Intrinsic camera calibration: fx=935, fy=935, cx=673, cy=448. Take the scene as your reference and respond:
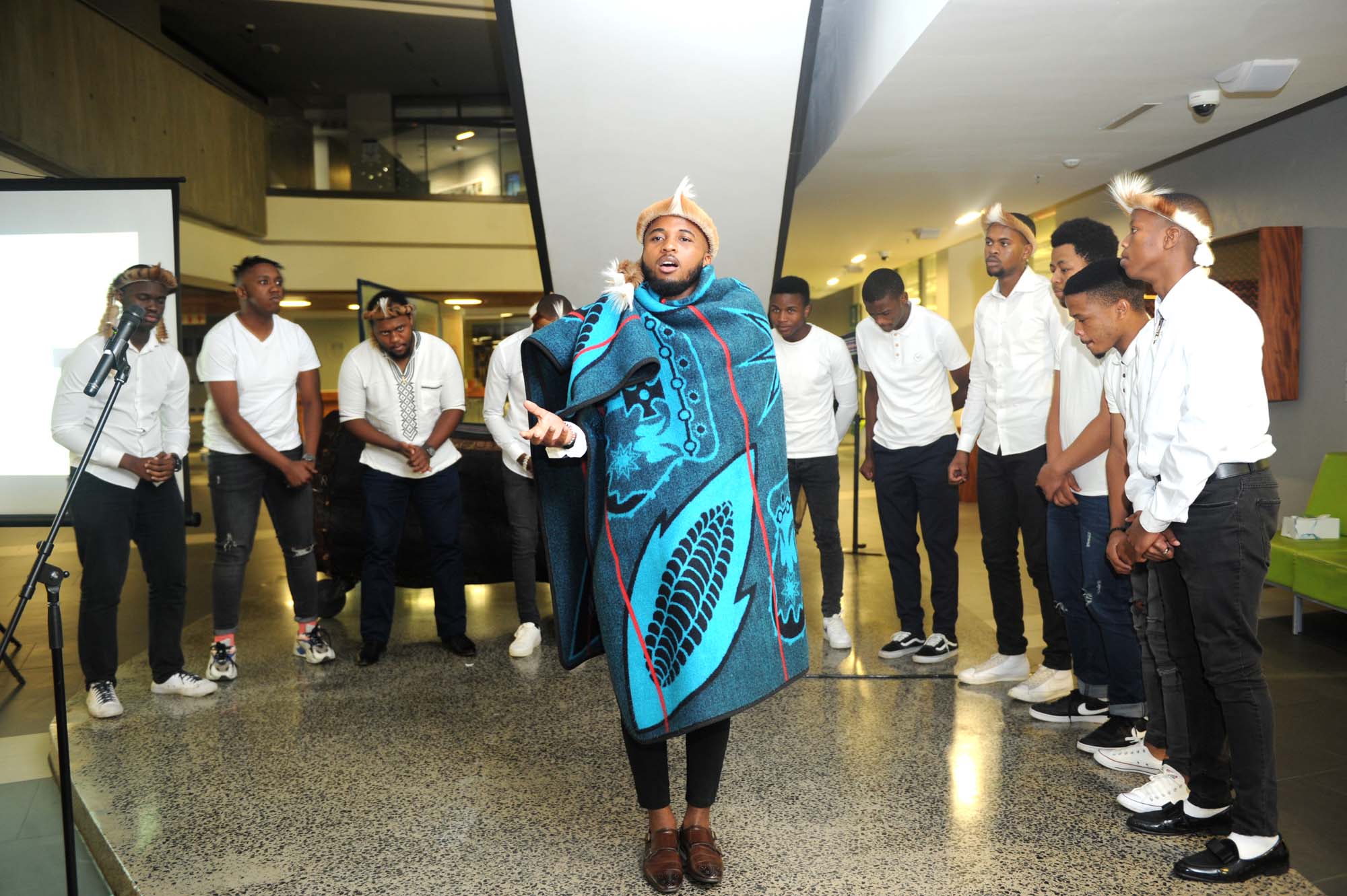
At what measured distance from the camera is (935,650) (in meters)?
3.76

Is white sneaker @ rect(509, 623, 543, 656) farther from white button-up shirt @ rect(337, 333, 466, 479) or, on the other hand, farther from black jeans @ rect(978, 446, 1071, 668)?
black jeans @ rect(978, 446, 1071, 668)

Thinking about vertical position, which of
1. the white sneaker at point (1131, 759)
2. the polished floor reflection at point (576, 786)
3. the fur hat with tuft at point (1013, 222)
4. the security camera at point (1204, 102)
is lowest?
the polished floor reflection at point (576, 786)

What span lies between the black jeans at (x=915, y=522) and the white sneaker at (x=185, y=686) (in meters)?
2.67

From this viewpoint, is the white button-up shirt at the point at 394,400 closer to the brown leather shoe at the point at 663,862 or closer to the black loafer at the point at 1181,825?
the brown leather shoe at the point at 663,862

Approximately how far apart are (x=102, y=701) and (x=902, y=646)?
9.86 ft

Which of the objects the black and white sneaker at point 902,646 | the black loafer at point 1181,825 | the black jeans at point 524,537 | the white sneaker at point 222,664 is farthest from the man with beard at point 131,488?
the black loafer at point 1181,825

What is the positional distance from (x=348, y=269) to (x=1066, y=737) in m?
11.2

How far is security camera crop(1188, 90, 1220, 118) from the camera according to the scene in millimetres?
4465

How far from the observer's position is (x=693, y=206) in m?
2.12

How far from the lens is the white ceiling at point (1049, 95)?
3.48 metres

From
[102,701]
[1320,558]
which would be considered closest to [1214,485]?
[1320,558]

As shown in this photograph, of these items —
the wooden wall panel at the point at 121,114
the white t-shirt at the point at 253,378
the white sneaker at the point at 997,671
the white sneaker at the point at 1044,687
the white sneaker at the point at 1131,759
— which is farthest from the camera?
the wooden wall panel at the point at 121,114

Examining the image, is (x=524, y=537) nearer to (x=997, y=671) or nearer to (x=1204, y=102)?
(x=997, y=671)

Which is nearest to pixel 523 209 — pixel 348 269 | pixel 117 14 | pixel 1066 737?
pixel 348 269
